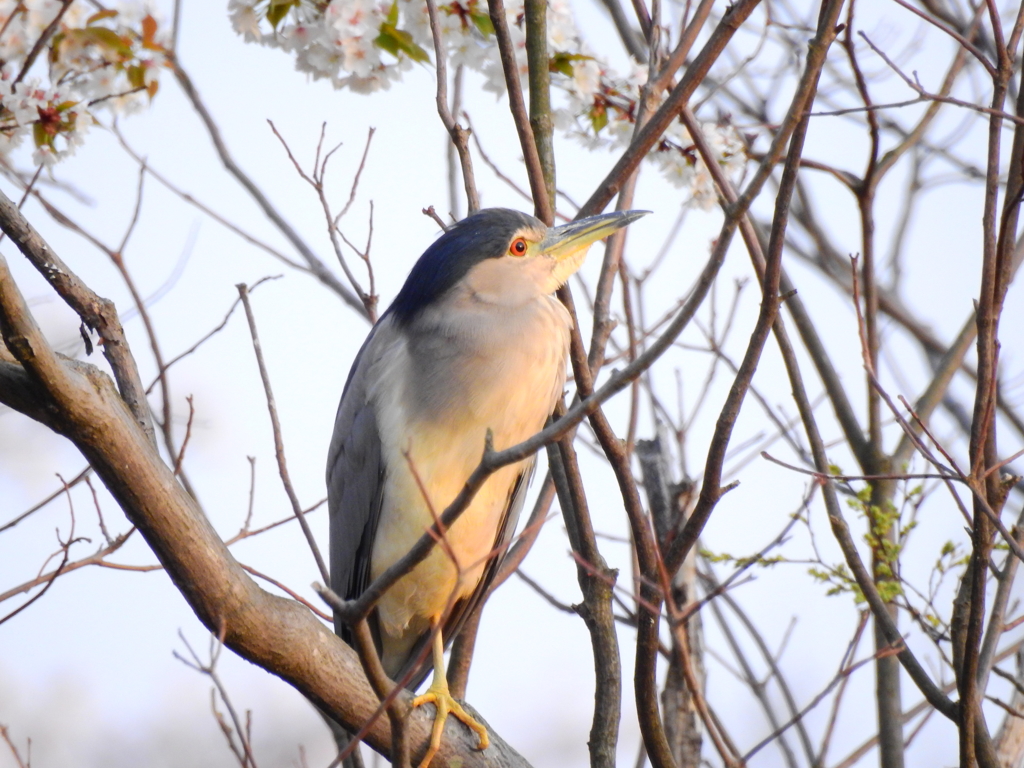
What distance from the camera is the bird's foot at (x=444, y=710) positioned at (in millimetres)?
2342

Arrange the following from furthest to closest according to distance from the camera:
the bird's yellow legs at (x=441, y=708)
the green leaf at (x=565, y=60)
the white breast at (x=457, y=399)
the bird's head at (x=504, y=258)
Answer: the green leaf at (x=565, y=60) → the bird's head at (x=504, y=258) → the white breast at (x=457, y=399) → the bird's yellow legs at (x=441, y=708)

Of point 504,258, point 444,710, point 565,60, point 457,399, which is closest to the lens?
point 444,710

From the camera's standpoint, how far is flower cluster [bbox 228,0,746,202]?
2.98m

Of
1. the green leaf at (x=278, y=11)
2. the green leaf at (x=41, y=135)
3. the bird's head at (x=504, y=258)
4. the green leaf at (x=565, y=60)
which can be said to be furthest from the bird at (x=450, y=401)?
the green leaf at (x=41, y=135)

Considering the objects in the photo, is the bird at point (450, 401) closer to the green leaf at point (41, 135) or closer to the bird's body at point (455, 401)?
the bird's body at point (455, 401)

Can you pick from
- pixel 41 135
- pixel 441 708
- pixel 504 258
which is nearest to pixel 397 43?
pixel 504 258

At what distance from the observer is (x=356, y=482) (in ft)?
9.11

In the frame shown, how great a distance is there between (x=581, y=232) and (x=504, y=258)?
8.3 inches

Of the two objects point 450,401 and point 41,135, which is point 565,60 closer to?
point 450,401

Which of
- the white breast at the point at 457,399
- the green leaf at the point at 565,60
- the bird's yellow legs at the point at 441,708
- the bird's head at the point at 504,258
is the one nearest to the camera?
the bird's yellow legs at the point at 441,708

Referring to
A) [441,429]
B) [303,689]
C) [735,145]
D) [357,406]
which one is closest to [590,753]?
[303,689]

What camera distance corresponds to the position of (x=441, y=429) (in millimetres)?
2613

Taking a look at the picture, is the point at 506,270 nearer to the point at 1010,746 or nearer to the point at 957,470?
the point at 957,470

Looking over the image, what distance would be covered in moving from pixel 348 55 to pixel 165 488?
1.71 meters
